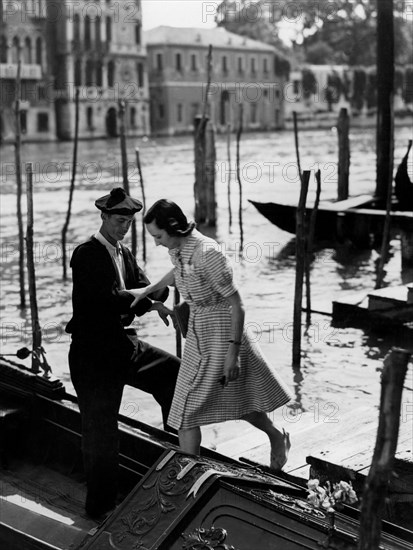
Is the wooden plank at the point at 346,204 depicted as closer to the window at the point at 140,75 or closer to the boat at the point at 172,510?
the boat at the point at 172,510

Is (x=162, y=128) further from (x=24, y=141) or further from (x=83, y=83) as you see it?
(x=24, y=141)

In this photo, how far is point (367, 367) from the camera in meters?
7.08

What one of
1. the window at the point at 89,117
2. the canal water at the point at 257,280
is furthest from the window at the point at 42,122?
the canal water at the point at 257,280

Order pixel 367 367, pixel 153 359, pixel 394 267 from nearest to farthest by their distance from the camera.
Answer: pixel 153 359 → pixel 367 367 → pixel 394 267

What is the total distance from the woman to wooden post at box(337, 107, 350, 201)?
925cm

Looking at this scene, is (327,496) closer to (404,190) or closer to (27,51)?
(404,190)

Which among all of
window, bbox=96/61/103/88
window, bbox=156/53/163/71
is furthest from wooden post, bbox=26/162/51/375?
window, bbox=156/53/163/71

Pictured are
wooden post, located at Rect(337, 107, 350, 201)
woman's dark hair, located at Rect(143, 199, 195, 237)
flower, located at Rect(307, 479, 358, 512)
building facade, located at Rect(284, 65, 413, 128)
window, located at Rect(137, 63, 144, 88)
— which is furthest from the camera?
building facade, located at Rect(284, 65, 413, 128)

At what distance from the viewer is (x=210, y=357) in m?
3.79

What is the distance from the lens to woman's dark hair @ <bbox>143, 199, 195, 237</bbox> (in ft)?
12.0

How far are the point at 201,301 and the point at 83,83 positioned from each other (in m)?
44.2

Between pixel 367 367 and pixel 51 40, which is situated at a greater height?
pixel 51 40

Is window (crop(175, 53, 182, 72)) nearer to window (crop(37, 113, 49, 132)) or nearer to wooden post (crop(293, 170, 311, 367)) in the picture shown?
window (crop(37, 113, 49, 132))

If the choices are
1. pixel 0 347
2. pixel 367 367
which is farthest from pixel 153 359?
pixel 0 347
